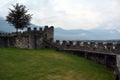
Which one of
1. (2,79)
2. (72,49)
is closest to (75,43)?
(72,49)

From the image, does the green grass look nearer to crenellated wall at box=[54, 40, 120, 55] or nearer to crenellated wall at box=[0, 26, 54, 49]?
crenellated wall at box=[54, 40, 120, 55]

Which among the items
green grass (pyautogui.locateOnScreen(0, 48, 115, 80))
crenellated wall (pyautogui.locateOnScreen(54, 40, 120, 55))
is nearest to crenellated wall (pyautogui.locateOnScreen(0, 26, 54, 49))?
crenellated wall (pyautogui.locateOnScreen(54, 40, 120, 55))

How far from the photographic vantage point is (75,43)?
61.0 m

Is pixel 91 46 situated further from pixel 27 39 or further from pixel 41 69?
pixel 41 69

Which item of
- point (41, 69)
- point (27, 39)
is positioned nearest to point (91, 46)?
point (27, 39)

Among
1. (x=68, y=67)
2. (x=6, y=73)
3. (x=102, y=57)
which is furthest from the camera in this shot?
(x=102, y=57)

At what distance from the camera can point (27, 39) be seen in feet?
206

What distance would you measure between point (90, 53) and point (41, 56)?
1107 centimetres

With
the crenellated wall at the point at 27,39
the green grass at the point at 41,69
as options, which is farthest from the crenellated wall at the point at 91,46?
the green grass at the point at 41,69

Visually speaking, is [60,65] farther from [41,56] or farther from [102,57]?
[102,57]

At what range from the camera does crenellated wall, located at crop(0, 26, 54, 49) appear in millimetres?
62688

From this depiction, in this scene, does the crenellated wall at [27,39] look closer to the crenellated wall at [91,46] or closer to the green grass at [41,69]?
the crenellated wall at [91,46]

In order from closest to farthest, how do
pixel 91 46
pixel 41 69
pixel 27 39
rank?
pixel 41 69 < pixel 91 46 < pixel 27 39

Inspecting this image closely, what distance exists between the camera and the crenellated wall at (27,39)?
206ft
